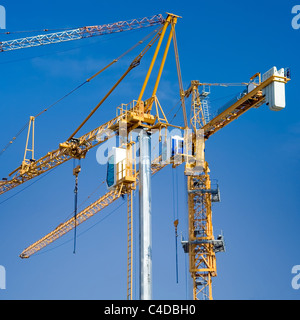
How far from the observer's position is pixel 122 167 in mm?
76312

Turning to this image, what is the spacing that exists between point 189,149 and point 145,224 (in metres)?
36.1

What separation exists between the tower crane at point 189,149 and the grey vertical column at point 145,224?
1.07m

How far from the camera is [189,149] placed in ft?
339

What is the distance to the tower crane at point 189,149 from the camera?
250 feet

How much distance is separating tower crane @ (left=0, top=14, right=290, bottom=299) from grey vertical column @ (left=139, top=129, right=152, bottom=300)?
42.2 inches

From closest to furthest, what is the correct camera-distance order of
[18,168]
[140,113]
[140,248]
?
[140,248]
[140,113]
[18,168]

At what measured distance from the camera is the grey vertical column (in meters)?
66.6

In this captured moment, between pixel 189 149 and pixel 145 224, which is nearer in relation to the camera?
pixel 145 224

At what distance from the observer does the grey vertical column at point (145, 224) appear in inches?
2621

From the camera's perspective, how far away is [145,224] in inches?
2704

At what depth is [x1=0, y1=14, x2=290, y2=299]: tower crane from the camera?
76312mm
